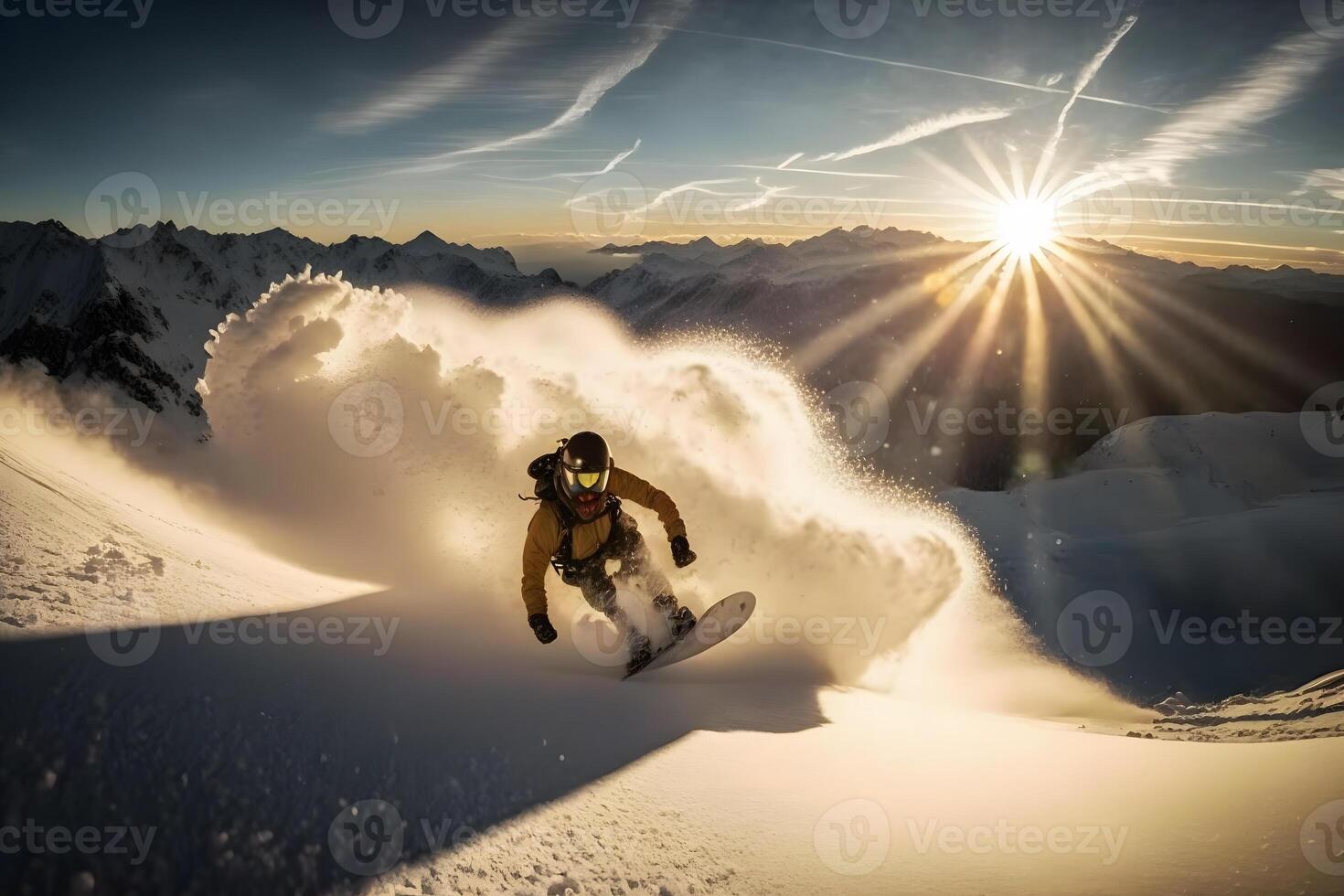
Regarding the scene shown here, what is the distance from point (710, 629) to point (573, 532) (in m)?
1.77

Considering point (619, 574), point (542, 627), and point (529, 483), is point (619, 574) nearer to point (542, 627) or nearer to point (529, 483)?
point (542, 627)

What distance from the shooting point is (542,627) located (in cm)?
534

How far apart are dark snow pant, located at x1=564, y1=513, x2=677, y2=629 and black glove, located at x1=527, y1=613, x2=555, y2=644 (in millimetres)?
661

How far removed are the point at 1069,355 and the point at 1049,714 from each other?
6979 inches

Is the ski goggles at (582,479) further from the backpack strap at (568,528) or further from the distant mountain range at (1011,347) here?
the distant mountain range at (1011,347)

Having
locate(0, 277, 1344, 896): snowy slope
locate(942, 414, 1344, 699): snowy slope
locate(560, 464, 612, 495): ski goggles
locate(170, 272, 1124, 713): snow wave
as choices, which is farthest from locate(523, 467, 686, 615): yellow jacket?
locate(942, 414, 1344, 699): snowy slope

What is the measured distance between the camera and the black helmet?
5.39 meters

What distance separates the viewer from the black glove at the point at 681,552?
6.21 metres

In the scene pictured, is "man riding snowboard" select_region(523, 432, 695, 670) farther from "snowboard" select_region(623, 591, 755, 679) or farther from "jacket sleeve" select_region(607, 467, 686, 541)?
"snowboard" select_region(623, 591, 755, 679)

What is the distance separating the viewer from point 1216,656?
38.7 feet

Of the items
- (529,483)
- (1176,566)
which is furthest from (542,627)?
(1176,566)

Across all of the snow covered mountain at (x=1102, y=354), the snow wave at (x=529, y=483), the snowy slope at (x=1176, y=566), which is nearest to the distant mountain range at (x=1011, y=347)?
the snow covered mountain at (x=1102, y=354)

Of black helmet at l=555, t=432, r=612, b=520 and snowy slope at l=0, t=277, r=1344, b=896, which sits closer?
snowy slope at l=0, t=277, r=1344, b=896

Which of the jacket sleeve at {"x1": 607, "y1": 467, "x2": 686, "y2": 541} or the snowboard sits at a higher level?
the jacket sleeve at {"x1": 607, "y1": 467, "x2": 686, "y2": 541}
